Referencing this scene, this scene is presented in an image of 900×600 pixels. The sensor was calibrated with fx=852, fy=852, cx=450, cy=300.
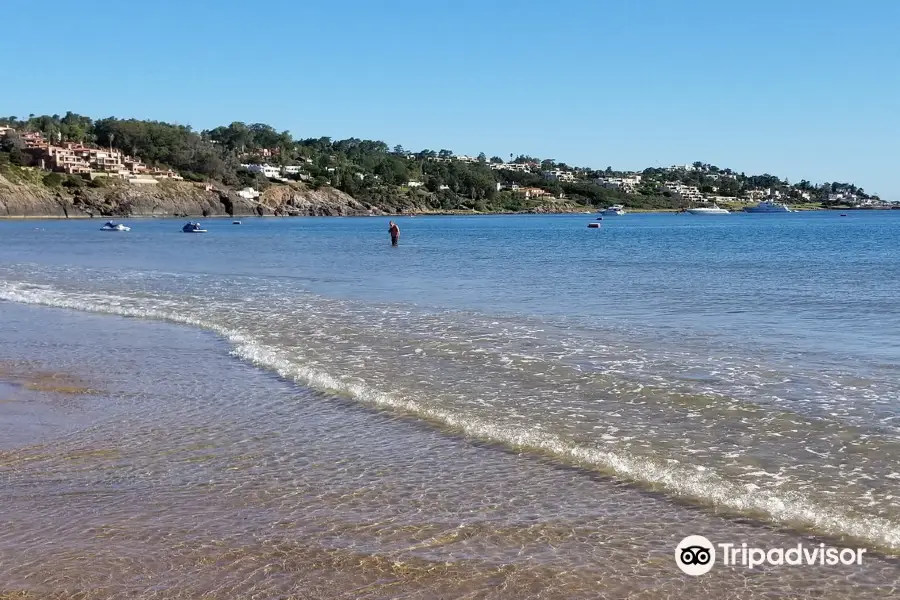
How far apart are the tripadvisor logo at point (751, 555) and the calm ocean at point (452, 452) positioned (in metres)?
0.14

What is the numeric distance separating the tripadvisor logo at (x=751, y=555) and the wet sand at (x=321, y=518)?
0.34 ft

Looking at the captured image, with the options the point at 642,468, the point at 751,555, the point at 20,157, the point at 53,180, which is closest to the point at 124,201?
the point at 53,180

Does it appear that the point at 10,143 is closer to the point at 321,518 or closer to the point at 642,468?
the point at 321,518

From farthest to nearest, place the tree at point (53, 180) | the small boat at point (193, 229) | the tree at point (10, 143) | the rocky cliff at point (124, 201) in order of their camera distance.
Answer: the tree at point (10, 143) < the tree at point (53, 180) < the rocky cliff at point (124, 201) < the small boat at point (193, 229)

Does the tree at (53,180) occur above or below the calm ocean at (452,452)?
above

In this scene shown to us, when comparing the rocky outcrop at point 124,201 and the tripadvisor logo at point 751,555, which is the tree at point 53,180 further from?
the tripadvisor logo at point 751,555

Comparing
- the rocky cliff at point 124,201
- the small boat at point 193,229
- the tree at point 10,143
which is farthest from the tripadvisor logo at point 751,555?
the tree at point 10,143

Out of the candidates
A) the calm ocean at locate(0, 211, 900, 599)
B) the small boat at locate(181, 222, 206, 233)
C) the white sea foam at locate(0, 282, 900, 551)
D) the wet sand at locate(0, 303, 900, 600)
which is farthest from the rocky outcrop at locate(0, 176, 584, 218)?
the wet sand at locate(0, 303, 900, 600)

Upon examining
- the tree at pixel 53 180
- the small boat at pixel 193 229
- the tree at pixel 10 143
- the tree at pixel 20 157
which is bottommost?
the small boat at pixel 193 229

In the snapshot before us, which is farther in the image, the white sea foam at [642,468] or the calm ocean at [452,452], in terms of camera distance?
the white sea foam at [642,468]

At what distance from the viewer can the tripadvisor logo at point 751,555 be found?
6.02 metres

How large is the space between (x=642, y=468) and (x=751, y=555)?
2.07 m

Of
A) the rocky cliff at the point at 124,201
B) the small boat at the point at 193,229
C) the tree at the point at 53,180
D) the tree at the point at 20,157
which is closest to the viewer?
the small boat at the point at 193,229

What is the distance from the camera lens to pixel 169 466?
27.1 ft
